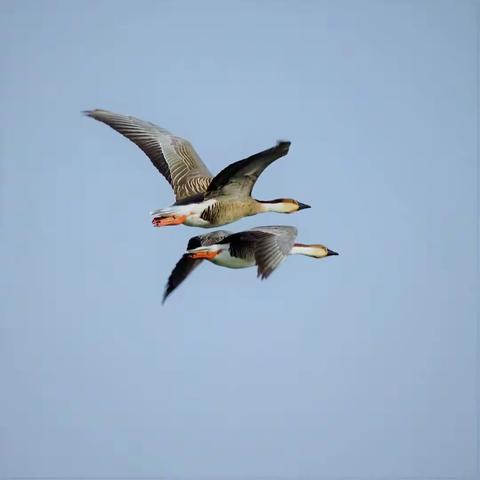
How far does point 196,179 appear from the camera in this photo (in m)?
17.5

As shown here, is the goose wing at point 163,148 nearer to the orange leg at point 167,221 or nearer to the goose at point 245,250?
the goose at point 245,250

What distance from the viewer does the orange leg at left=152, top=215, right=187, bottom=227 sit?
1584 cm

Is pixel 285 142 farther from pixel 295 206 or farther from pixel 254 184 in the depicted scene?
pixel 295 206

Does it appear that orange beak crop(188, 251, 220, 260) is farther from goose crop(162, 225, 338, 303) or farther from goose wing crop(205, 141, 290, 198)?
goose wing crop(205, 141, 290, 198)

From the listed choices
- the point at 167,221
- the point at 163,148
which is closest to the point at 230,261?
the point at 167,221

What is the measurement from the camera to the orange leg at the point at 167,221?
52.0 feet

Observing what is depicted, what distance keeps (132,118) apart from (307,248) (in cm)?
374

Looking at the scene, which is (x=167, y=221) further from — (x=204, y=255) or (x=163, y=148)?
(x=163, y=148)

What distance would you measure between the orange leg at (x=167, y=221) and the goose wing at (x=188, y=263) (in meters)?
1.09

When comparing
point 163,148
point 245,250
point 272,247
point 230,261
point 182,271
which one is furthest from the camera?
point 163,148

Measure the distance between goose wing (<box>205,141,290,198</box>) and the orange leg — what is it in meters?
0.56

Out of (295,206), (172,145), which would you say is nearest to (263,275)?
(295,206)

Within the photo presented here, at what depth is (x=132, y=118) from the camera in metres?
18.6

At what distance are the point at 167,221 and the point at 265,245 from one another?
1.89m
